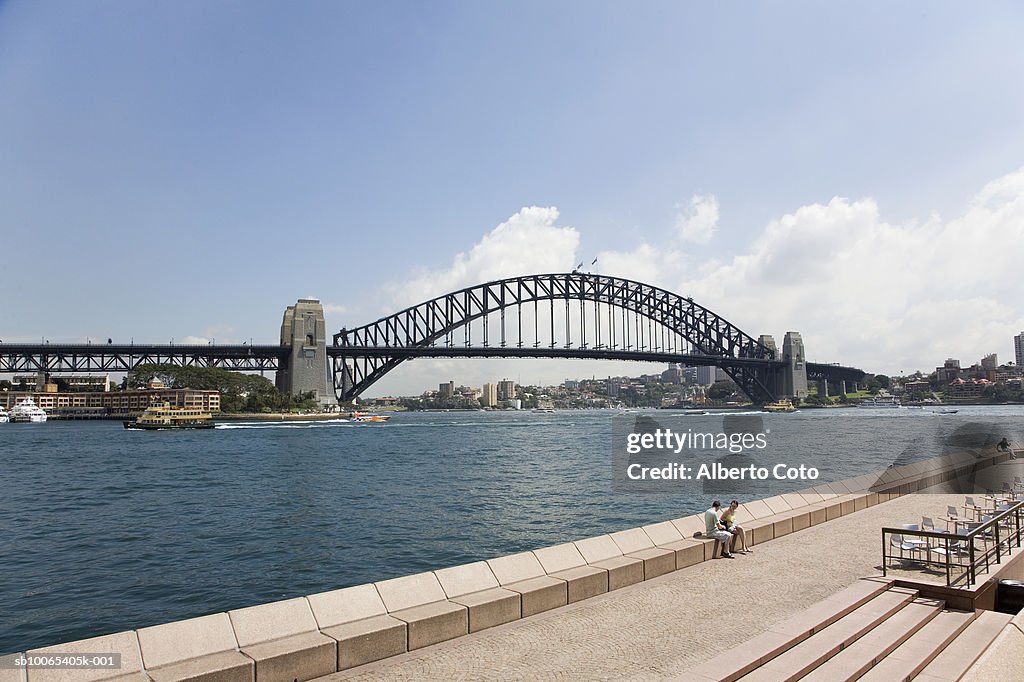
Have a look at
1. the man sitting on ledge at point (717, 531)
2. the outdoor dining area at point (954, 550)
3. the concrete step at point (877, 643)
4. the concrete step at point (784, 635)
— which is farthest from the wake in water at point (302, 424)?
the concrete step at point (877, 643)

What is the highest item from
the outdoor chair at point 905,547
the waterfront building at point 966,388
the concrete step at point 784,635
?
the waterfront building at point 966,388

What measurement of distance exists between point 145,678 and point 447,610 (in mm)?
2115

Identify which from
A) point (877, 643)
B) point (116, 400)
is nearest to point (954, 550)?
point (877, 643)

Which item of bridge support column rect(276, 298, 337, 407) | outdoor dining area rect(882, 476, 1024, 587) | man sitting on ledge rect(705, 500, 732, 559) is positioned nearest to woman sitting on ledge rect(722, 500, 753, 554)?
man sitting on ledge rect(705, 500, 732, 559)

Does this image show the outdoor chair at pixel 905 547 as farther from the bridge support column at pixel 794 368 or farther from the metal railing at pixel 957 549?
the bridge support column at pixel 794 368

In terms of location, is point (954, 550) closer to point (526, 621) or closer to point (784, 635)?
point (784, 635)

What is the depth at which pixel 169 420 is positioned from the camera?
69.5m

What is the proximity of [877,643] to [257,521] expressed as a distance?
15243 millimetres

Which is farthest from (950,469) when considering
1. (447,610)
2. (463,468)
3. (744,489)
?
(463,468)

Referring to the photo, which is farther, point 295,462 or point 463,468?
point 295,462

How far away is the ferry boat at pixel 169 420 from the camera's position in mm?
68625

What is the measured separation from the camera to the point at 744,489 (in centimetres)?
2348

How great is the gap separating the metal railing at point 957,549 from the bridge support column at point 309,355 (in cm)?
7858

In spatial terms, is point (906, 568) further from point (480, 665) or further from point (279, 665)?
point (279, 665)
